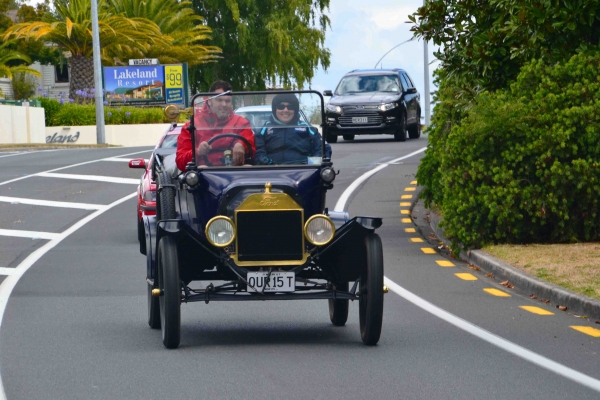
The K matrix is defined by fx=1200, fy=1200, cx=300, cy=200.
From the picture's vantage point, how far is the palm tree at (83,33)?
49.9m

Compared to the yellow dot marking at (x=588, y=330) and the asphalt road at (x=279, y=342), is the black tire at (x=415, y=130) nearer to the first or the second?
the asphalt road at (x=279, y=342)

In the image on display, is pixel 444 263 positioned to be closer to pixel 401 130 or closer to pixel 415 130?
pixel 401 130

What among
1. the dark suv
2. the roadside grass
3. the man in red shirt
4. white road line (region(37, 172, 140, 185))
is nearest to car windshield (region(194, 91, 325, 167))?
the man in red shirt

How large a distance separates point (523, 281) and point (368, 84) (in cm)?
2174

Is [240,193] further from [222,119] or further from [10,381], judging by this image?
[10,381]

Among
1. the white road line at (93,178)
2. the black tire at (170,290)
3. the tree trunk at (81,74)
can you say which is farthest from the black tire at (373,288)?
the tree trunk at (81,74)

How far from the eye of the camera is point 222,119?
30.3 feet

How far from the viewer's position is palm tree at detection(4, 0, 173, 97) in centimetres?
4994

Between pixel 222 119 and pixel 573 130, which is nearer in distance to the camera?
pixel 222 119

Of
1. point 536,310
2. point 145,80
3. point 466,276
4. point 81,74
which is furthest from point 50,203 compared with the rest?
point 145,80

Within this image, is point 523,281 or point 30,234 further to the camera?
point 30,234

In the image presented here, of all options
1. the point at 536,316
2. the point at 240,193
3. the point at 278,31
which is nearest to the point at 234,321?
the point at 240,193

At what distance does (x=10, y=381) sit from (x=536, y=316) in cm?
470

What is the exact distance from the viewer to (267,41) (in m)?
59.7
